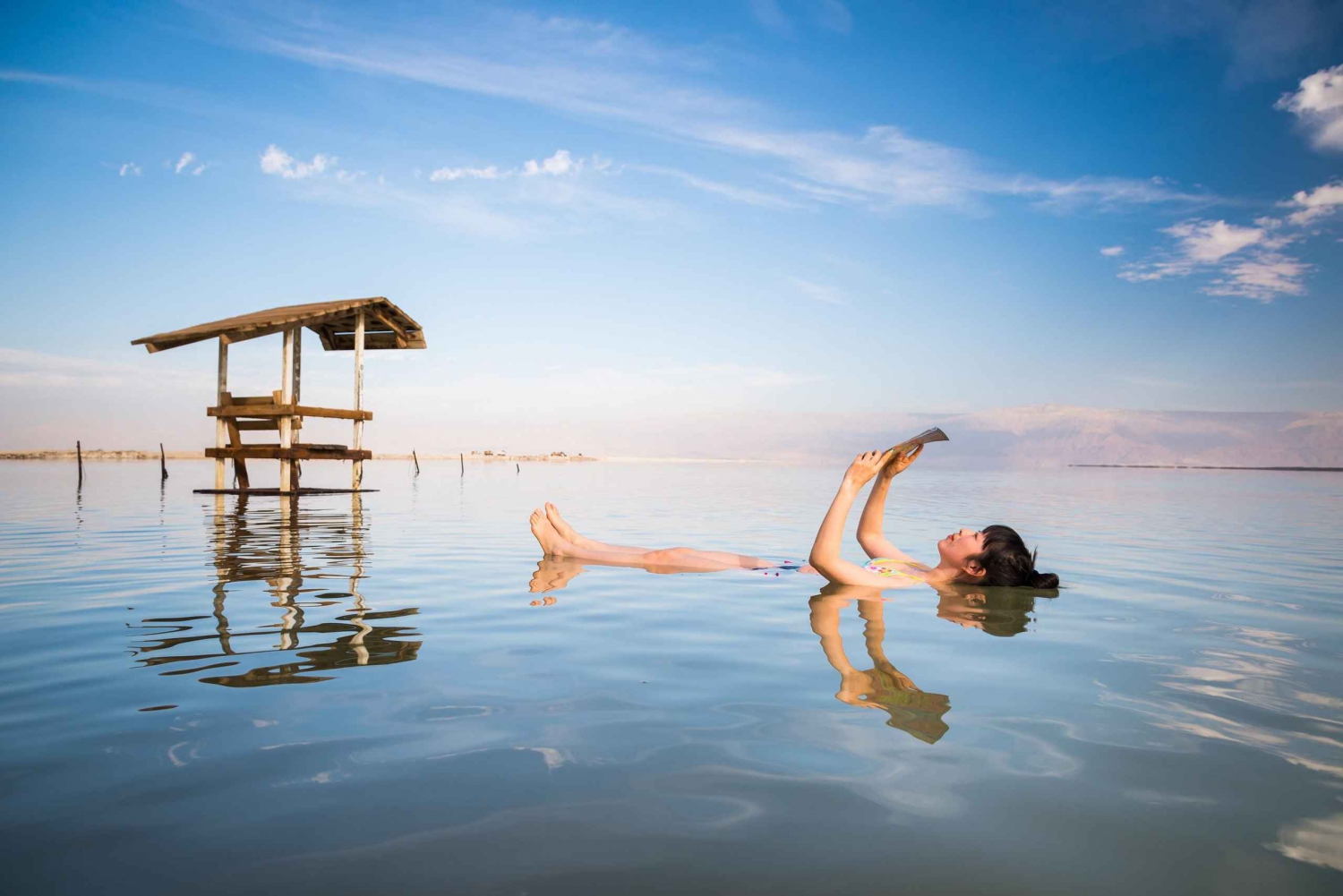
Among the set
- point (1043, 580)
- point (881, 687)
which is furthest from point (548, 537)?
point (881, 687)

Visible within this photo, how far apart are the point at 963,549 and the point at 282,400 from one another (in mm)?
18388

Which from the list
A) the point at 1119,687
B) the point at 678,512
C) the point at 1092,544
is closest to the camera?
the point at 1119,687

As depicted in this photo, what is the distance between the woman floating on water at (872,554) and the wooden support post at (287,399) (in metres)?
14.5

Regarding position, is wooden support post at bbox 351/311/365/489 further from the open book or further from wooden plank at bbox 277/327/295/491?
the open book

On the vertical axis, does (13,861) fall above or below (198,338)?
below

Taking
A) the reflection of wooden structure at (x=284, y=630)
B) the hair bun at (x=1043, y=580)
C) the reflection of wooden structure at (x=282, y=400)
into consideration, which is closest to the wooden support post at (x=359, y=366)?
the reflection of wooden structure at (x=282, y=400)

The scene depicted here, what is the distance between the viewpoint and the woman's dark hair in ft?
22.0

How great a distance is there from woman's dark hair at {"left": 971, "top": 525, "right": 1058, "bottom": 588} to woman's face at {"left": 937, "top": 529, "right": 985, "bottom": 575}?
52mm

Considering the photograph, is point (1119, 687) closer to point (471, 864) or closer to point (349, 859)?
point (471, 864)

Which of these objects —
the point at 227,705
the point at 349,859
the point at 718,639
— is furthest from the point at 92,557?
the point at 349,859

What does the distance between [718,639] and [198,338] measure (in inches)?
820

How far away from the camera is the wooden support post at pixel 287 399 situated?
66.3 ft

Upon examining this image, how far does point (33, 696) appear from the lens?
3.58 meters

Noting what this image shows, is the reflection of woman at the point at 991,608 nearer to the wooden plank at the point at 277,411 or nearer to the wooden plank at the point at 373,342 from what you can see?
the wooden plank at the point at 277,411
